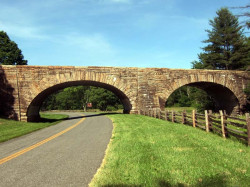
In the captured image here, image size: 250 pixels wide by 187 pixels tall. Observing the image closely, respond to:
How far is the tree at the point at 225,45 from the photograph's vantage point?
3506cm

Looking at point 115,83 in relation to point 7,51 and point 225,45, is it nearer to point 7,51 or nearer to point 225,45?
point 225,45

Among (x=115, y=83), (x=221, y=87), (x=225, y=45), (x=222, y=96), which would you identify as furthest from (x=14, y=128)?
(x=225, y=45)

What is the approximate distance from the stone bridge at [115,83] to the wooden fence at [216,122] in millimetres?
4118

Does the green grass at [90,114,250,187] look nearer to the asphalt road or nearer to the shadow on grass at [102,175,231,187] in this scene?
the shadow on grass at [102,175,231,187]

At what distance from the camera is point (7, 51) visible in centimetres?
4438

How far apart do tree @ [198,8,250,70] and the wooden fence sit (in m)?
23.2

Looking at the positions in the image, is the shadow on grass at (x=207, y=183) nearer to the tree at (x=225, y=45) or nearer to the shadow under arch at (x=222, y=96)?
the shadow under arch at (x=222, y=96)

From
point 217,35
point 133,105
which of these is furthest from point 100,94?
point 133,105

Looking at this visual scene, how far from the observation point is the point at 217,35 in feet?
119

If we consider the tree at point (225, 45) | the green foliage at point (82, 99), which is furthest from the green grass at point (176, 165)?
the green foliage at point (82, 99)

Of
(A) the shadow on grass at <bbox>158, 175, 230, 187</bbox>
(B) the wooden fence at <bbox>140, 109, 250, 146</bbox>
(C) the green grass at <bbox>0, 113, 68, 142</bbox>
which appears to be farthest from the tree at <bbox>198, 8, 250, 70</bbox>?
(A) the shadow on grass at <bbox>158, 175, 230, 187</bbox>

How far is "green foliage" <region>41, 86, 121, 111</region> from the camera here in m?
65.3

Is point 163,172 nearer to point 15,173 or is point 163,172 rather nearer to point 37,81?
point 15,173

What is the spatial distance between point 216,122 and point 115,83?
1358 cm
